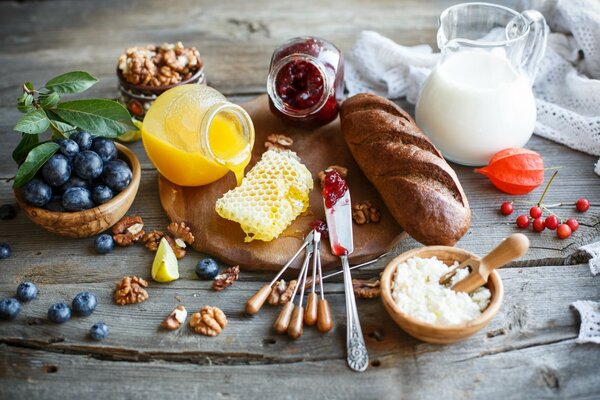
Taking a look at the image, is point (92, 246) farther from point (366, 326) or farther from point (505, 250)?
point (505, 250)

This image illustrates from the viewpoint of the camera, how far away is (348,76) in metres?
2.59

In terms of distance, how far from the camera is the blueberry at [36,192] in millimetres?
1750

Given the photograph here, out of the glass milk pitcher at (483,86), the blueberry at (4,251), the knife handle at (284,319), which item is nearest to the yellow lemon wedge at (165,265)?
the knife handle at (284,319)

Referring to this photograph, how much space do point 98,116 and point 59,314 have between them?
0.61 metres

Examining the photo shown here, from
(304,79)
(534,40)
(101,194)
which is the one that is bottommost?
(101,194)

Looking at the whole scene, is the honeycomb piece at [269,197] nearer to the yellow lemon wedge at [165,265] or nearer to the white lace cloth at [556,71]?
the yellow lemon wedge at [165,265]

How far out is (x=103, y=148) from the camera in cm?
185

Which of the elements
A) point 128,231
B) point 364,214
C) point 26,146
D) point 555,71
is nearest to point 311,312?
point 364,214

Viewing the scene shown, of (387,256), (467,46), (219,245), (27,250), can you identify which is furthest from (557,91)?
(27,250)

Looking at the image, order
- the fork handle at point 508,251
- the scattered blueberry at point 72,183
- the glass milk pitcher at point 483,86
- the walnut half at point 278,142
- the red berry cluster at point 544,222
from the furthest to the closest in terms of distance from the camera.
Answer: the walnut half at point 278,142, the glass milk pitcher at point 483,86, the red berry cluster at point 544,222, the scattered blueberry at point 72,183, the fork handle at point 508,251

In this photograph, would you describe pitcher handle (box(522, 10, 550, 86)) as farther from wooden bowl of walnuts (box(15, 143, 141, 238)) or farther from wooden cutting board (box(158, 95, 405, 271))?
wooden bowl of walnuts (box(15, 143, 141, 238))

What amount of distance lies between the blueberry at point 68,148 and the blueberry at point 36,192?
11 cm

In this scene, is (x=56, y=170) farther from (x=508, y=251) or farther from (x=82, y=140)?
(x=508, y=251)

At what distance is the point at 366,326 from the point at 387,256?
0.95ft
